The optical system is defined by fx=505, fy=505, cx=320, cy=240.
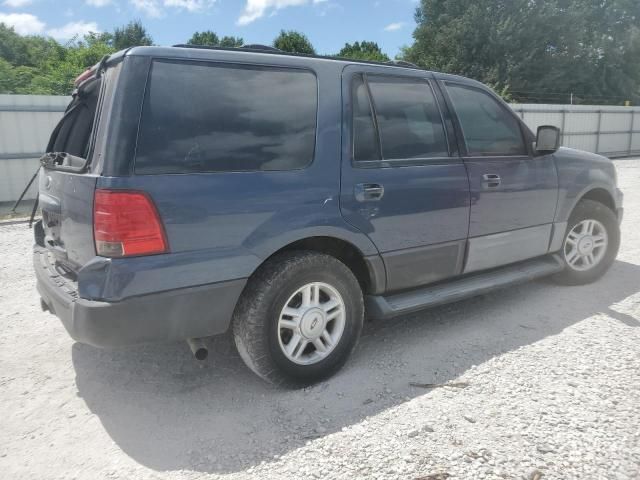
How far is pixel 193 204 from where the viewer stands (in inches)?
96.0

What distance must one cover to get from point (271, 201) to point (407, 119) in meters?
1.23

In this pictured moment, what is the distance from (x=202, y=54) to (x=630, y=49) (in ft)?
153

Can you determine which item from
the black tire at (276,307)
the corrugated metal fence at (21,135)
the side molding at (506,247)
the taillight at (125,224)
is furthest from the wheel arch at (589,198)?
the corrugated metal fence at (21,135)

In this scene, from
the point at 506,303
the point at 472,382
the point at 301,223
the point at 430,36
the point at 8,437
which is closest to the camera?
the point at 8,437

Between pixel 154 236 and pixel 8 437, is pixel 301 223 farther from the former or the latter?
pixel 8 437

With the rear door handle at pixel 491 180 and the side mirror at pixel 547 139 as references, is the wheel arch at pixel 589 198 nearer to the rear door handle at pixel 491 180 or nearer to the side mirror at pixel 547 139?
the side mirror at pixel 547 139

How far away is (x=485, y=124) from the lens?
151 inches

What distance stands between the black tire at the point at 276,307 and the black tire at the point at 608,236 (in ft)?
8.48

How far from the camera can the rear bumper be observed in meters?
2.36

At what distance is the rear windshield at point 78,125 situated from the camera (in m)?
2.89

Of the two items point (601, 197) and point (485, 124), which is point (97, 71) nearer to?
point (485, 124)

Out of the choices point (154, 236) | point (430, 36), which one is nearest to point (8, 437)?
point (154, 236)

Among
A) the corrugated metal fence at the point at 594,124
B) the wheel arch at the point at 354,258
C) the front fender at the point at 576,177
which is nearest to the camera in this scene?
the wheel arch at the point at 354,258

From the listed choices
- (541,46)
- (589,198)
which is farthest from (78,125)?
(541,46)
